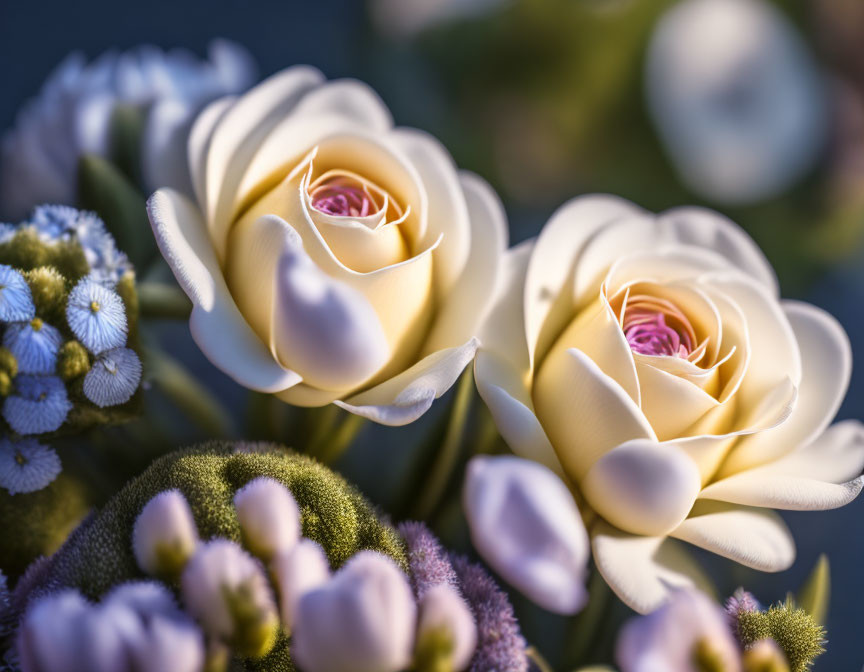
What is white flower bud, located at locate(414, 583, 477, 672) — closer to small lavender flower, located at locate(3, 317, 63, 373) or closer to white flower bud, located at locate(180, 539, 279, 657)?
white flower bud, located at locate(180, 539, 279, 657)

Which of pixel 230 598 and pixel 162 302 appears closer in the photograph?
pixel 230 598

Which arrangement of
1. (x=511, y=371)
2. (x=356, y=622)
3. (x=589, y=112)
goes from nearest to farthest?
(x=356, y=622), (x=511, y=371), (x=589, y=112)

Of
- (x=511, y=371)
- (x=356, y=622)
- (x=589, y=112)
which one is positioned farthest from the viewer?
(x=589, y=112)

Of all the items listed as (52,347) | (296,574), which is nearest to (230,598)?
(296,574)

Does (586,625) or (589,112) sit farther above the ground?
(589,112)

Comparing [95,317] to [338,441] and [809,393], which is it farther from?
[809,393]

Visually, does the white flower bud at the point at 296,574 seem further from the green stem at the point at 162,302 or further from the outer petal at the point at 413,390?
the green stem at the point at 162,302

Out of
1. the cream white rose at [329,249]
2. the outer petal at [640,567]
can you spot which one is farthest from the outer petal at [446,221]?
the outer petal at [640,567]
